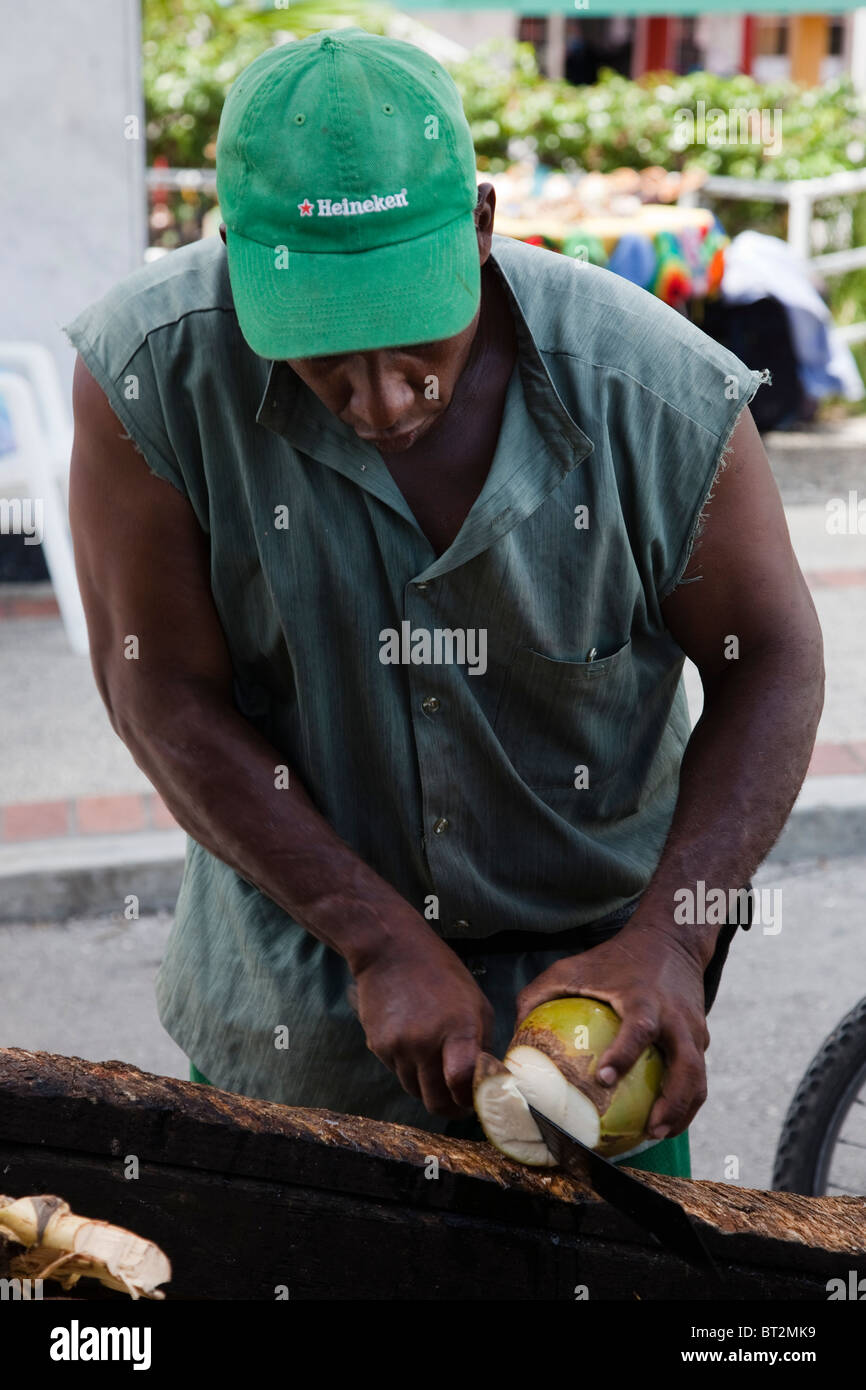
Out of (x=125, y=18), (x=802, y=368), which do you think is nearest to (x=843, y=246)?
(x=802, y=368)

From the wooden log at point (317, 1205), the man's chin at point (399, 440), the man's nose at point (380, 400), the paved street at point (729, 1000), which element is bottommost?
the paved street at point (729, 1000)

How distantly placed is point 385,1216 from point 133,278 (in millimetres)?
1058

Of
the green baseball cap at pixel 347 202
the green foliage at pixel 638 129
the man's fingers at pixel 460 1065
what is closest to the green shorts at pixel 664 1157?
the man's fingers at pixel 460 1065

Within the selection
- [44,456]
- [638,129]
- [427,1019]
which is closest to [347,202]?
[427,1019]

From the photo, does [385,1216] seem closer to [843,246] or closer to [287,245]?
[287,245]

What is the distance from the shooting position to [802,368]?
9055mm

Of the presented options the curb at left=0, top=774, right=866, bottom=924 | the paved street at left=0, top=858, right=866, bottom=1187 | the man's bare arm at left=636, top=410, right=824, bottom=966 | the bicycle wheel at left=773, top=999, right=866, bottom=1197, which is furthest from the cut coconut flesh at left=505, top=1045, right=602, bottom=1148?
the curb at left=0, top=774, right=866, bottom=924

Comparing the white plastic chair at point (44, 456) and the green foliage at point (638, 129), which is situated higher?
the green foliage at point (638, 129)

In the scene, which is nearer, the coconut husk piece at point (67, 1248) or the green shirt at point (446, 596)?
the coconut husk piece at point (67, 1248)

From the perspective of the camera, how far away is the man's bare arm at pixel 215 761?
65.7 inches

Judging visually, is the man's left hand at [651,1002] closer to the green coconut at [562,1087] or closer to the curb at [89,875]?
the green coconut at [562,1087]

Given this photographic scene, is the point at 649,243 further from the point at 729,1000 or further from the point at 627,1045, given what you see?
the point at 627,1045

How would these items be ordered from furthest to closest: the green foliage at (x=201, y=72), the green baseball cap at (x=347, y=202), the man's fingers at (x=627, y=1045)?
the green foliage at (x=201, y=72) < the man's fingers at (x=627, y=1045) < the green baseball cap at (x=347, y=202)

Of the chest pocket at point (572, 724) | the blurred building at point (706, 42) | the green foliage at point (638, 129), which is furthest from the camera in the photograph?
the blurred building at point (706, 42)
